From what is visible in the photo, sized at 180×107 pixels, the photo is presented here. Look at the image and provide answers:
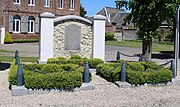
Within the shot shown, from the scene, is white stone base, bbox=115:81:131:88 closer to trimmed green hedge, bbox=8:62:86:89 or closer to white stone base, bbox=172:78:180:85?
trimmed green hedge, bbox=8:62:86:89

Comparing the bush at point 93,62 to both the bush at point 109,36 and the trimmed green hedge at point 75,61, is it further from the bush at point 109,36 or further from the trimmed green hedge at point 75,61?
the bush at point 109,36

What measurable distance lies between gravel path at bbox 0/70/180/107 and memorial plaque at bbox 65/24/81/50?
5605mm

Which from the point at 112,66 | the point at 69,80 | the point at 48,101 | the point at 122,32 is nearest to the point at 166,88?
the point at 112,66

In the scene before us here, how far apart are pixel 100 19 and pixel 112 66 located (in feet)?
14.7

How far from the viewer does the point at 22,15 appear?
41.8 m

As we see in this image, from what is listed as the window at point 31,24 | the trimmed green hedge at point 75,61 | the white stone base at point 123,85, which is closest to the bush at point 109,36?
the window at point 31,24

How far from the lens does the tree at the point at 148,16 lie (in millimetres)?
15711

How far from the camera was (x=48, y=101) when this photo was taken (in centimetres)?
841

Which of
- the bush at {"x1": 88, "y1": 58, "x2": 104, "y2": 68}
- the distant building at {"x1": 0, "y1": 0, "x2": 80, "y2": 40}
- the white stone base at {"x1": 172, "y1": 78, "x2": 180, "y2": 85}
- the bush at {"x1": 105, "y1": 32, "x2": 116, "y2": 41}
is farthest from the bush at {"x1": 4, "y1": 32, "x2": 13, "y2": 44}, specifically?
the white stone base at {"x1": 172, "y1": 78, "x2": 180, "y2": 85}

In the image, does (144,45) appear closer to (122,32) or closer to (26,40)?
(26,40)

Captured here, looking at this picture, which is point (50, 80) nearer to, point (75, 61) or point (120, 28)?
point (75, 61)

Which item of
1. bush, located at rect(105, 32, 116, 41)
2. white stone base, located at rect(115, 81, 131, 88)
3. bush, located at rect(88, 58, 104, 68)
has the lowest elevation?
white stone base, located at rect(115, 81, 131, 88)

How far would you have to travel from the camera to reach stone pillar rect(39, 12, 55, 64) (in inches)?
606

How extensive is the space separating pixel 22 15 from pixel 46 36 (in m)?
27.4
